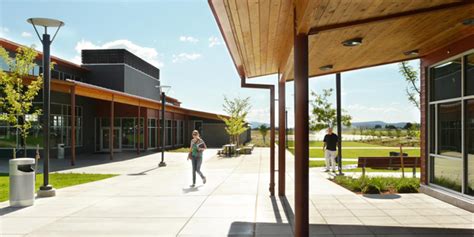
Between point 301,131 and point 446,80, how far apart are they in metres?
6.41

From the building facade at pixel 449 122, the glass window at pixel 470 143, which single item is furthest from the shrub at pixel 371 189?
the glass window at pixel 470 143

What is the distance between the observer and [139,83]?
41.3m

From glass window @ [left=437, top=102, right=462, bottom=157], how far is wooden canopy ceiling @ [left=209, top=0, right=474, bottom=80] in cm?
148

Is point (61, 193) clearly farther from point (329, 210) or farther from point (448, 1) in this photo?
point (448, 1)

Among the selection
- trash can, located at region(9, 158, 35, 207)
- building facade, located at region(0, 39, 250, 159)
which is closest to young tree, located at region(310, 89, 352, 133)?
building facade, located at region(0, 39, 250, 159)

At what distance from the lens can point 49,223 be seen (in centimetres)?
755

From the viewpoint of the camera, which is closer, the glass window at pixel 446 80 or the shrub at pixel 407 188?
the glass window at pixel 446 80

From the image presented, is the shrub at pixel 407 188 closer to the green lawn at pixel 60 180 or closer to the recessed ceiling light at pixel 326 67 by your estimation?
the recessed ceiling light at pixel 326 67

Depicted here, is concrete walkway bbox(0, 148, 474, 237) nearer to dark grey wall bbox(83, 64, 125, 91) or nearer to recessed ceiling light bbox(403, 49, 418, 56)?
recessed ceiling light bbox(403, 49, 418, 56)

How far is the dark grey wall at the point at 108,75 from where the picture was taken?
36062 millimetres

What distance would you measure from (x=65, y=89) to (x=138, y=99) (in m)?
7.95

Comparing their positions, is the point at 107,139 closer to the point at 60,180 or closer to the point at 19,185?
the point at 60,180

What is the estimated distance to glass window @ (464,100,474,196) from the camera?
8.44 meters

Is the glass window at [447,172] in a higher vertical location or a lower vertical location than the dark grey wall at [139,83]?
lower
